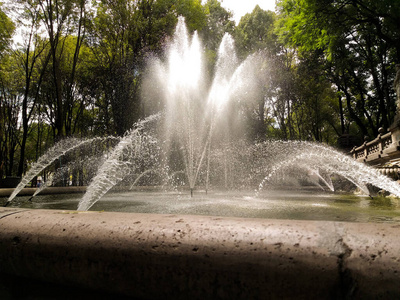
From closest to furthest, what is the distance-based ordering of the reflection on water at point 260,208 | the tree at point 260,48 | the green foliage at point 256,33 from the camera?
the reflection on water at point 260,208, the tree at point 260,48, the green foliage at point 256,33

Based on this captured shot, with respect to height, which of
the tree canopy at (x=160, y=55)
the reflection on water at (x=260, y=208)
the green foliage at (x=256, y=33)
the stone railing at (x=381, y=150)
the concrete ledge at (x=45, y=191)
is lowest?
the reflection on water at (x=260, y=208)

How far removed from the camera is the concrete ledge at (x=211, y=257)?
1.07 m

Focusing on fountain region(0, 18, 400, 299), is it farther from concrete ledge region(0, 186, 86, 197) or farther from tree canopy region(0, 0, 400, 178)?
tree canopy region(0, 0, 400, 178)

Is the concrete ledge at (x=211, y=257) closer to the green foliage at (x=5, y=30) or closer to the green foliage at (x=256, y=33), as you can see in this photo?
the green foliage at (x=5, y=30)

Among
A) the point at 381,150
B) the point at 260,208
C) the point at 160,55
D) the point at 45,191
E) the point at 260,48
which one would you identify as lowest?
the point at 260,208

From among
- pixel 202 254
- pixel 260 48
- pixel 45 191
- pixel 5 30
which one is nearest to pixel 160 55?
pixel 5 30

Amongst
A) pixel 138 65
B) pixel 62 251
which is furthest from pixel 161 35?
pixel 62 251

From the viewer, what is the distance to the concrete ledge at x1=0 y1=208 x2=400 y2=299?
1067 millimetres

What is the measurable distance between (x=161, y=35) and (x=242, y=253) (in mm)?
16207

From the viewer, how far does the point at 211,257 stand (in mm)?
1198

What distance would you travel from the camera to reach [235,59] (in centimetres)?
2098

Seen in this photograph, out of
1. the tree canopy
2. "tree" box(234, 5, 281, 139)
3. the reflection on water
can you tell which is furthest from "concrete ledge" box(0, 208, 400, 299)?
"tree" box(234, 5, 281, 139)

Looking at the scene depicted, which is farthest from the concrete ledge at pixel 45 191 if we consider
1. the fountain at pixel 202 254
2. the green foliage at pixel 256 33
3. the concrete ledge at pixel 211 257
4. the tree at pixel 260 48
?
the green foliage at pixel 256 33

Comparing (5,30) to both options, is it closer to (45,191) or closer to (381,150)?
(45,191)
